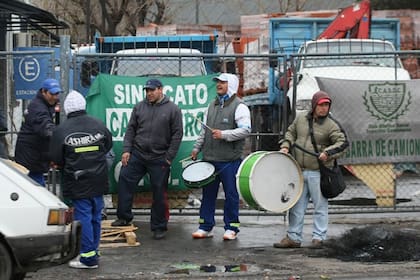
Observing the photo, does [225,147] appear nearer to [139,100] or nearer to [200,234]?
[200,234]

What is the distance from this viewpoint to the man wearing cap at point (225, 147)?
10.3 meters

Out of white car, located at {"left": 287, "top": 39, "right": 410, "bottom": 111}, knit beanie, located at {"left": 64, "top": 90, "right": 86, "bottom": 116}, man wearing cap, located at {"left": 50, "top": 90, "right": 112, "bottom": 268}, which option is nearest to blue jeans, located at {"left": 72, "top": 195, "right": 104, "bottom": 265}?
man wearing cap, located at {"left": 50, "top": 90, "right": 112, "bottom": 268}

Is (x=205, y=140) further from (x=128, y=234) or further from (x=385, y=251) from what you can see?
(x=385, y=251)

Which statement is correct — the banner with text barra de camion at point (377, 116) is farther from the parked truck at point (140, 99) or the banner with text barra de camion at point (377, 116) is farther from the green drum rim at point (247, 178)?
the green drum rim at point (247, 178)

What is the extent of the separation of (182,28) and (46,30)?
5734mm

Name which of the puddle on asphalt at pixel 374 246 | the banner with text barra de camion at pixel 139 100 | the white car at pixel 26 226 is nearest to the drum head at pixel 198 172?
the banner with text barra de camion at pixel 139 100

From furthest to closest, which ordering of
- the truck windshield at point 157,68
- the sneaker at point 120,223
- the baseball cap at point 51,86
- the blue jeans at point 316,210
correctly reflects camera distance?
the truck windshield at point 157,68 → the sneaker at point 120,223 → the baseball cap at point 51,86 → the blue jeans at point 316,210

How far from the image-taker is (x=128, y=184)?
34.1 feet

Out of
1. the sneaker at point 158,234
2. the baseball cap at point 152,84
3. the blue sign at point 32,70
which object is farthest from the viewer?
the blue sign at point 32,70

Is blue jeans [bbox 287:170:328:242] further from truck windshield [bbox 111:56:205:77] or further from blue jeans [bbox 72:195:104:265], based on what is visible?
truck windshield [bbox 111:56:205:77]

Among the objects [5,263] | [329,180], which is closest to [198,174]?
[329,180]

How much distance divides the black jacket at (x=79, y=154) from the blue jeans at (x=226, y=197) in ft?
6.56

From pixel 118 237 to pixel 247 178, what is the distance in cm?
174

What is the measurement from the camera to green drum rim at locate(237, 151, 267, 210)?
31.5 feet
